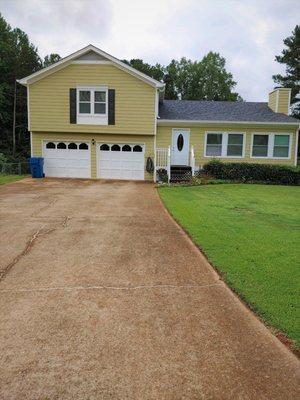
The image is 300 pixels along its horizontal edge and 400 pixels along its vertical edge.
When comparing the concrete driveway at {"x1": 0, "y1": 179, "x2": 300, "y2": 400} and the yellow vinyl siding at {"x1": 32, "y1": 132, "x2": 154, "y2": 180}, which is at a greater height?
the yellow vinyl siding at {"x1": 32, "y1": 132, "x2": 154, "y2": 180}

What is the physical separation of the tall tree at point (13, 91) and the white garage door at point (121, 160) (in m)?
15.0

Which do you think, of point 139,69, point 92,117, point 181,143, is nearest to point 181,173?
point 181,143

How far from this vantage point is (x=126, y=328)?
3.98 meters

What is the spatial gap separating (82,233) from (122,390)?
5.18 m

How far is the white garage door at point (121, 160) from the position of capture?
20.7m

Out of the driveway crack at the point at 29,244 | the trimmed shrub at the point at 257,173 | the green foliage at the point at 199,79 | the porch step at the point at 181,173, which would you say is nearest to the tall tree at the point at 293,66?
the green foliage at the point at 199,79

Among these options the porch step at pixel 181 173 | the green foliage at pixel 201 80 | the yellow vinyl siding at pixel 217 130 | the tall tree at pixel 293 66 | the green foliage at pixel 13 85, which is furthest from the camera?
the green foliage at pixel 201 80

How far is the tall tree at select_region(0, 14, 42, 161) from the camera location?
109ft

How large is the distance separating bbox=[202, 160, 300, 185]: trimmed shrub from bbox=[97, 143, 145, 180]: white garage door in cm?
427

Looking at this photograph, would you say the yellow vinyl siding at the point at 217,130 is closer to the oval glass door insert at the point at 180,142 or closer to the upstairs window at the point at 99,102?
the oval glass door insert at the point at 180,142

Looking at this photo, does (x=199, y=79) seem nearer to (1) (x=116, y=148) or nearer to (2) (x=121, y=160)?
(1) (x=116, y=148)

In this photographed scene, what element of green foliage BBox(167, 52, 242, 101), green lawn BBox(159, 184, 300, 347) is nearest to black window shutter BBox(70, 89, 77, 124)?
green lawn BBox(159, 184, 300, 347)

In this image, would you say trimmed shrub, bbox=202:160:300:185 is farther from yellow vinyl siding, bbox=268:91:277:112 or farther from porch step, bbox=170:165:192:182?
yellow vinyl siding, bbox=268:91:277:112

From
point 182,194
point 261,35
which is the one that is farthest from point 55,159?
point 261,35
